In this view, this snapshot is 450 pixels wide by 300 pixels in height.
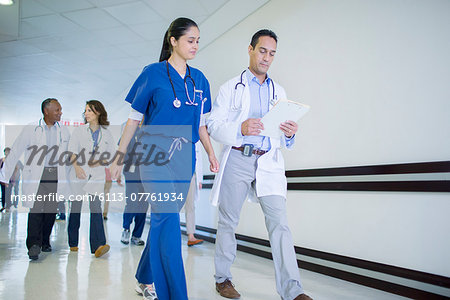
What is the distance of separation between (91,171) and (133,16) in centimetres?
226

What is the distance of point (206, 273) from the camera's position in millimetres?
2627

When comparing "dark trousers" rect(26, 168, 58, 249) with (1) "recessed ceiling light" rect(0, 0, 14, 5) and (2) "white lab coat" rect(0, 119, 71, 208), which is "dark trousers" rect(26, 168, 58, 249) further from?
(1) "recessed ceiling light" rect(0, 0, 14, 5)

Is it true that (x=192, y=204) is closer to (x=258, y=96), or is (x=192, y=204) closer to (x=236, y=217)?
(x=236, y=217)

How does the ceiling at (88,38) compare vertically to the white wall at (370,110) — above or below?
above

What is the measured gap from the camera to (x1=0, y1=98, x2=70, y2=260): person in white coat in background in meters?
3.14

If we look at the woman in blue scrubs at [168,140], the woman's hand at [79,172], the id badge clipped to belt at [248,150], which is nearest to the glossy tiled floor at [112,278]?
the woman in blue scrubs at [168,140]

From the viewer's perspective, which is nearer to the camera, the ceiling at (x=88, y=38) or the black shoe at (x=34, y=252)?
the black shoe at (x=34, y=252)

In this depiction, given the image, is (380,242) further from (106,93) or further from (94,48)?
(106,93)

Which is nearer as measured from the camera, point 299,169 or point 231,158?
A: point 231,158

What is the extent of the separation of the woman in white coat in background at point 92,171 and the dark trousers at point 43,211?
0.19 meters

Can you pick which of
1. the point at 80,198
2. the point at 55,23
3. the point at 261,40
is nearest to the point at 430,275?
the point at 261,40

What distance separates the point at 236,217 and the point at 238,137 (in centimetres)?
51

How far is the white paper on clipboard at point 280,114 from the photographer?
171cm

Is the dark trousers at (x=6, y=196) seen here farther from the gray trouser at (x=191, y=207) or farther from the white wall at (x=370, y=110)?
the white wall at (x=370, y=110)
